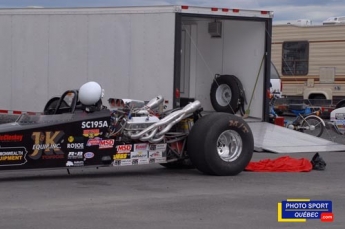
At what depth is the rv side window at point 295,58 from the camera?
95.7 feet

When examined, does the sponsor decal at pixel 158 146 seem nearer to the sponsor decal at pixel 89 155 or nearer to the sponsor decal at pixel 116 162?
the sponsor decal at pixel 116 162

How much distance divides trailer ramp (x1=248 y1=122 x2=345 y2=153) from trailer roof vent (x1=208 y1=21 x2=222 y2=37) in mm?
2680

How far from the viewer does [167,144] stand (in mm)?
12641

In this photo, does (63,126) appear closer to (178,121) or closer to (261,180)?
(178,121)

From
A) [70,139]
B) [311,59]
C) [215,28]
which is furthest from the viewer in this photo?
[311,59]

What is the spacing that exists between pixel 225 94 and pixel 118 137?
7.27 metres

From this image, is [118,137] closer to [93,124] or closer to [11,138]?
[93,124]

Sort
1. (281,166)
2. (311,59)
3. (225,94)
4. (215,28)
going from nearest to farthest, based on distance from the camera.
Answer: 1. (281,166)
2. (215,28)
3. (225,94)
4. (311,59)

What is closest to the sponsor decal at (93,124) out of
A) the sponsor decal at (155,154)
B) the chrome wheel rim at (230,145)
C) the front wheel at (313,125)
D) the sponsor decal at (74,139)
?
the sponsor decal at (74,139)

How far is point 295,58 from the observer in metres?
29.7

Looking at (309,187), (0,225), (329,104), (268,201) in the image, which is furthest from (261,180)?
(329,104)

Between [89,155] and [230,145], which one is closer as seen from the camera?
[89,155]

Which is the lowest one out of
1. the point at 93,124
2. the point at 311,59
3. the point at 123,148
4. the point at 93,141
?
the point at 123,148

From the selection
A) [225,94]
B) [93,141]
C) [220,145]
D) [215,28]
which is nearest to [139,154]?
[93,141]
